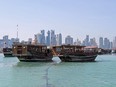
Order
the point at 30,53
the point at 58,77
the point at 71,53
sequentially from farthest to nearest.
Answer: the point at 30,53, the point at 71,53, the point at 58,77

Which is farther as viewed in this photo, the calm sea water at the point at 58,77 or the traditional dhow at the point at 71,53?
the traditional dhow at the point at 71,53

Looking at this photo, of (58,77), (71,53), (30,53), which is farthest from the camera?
(30,53)

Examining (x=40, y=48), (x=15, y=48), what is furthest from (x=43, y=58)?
(x=15, y=48)

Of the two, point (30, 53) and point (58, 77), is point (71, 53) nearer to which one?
point (30, 53)

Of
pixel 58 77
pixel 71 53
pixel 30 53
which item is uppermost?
pixel 30 53

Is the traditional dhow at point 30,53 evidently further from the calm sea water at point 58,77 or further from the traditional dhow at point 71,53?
the calm sea water at point 58,77

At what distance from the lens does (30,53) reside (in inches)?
2931

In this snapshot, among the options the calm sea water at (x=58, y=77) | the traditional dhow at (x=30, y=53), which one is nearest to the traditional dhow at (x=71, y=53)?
the traditional dhow at (x=30, y=53)

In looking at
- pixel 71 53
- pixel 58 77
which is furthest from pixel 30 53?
pixel 58 77

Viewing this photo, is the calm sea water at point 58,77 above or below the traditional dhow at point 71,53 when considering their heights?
below

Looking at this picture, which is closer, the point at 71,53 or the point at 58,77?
the point at 58,77

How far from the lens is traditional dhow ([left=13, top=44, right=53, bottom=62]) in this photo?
74125 millimetres

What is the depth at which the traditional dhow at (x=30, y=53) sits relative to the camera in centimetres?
7412

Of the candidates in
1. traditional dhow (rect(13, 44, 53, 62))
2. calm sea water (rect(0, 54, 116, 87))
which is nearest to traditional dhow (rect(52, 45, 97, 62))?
traditional dhow (rect(13, 44, 53, 62))
